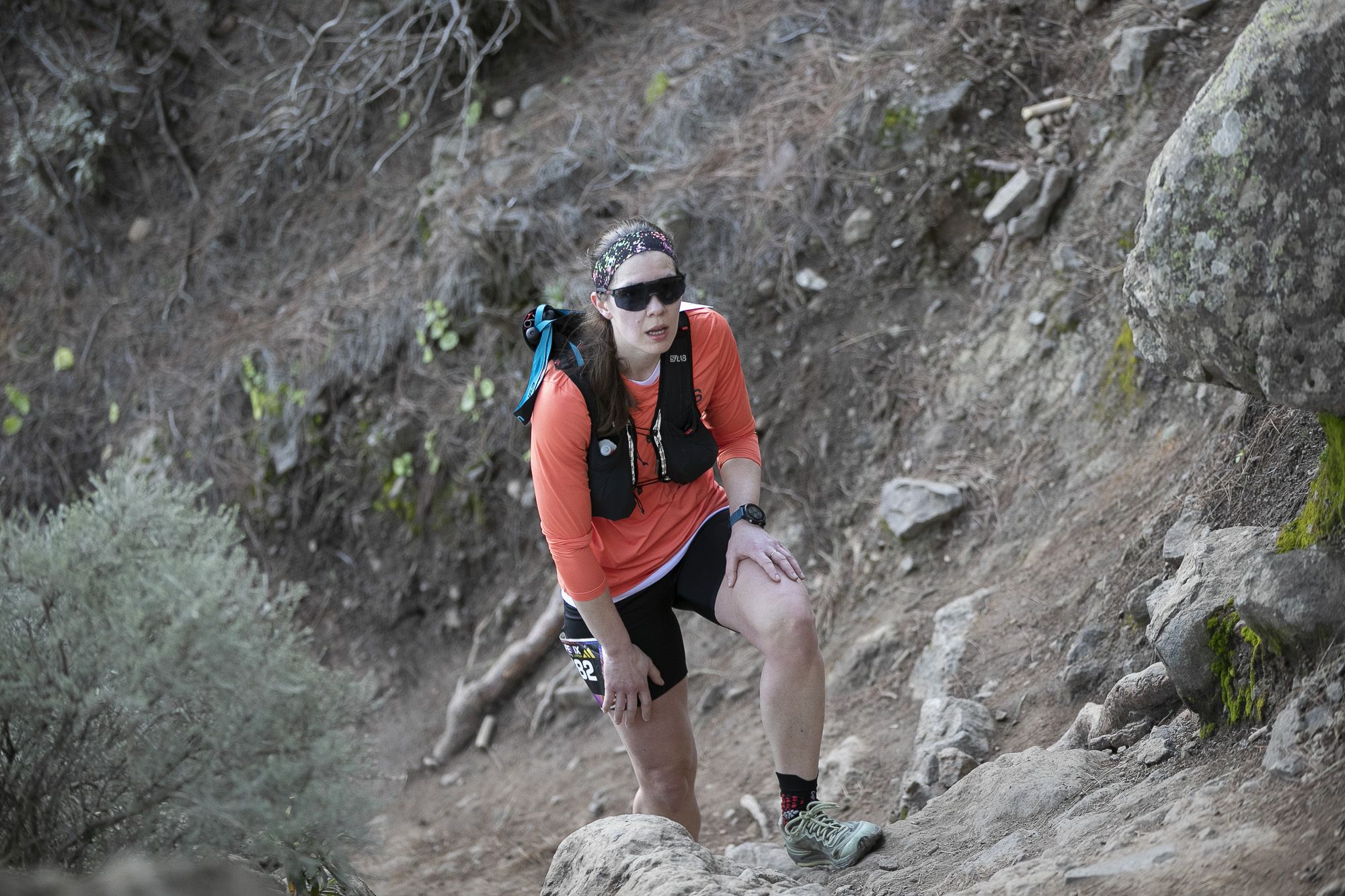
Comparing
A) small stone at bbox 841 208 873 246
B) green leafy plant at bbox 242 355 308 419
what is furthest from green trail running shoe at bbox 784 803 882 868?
green leafy plant at bbox 242 355 308 419

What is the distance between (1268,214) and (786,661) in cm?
163

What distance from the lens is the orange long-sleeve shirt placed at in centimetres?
296

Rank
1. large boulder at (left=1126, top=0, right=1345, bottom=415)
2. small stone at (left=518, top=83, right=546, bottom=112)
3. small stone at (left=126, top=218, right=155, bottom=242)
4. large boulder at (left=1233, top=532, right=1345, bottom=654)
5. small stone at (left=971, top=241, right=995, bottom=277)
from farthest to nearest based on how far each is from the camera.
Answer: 1. small stone at (left=126, top=218, right=155, bottom=242)
2. small stone at (left=518, top=83, right=546, bottom=112)
3. small stone at (left=971, top=241, right=995, bottom=277)
4. large boulder at (left=1233, top=532, right=1345, bottom=654)
5. large boulder at (left=1126, top=0, right=1345, bottom=415)

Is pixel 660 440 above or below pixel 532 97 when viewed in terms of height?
above

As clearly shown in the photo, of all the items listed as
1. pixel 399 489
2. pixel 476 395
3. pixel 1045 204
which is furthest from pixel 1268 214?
pixel 399 489

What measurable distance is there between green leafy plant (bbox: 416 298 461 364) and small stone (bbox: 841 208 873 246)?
2.92 m

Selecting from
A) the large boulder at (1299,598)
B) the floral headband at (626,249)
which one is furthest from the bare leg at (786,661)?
the large boulder at (1299,598)

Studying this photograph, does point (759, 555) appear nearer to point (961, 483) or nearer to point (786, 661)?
point (786, 661)

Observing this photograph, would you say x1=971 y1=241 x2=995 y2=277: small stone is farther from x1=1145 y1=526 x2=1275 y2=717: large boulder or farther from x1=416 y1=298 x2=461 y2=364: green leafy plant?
x1=416 y1=298 x2=461 y2=364: green leafy plant

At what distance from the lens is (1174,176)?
89.2 inches

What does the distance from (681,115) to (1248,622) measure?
18.3 feet

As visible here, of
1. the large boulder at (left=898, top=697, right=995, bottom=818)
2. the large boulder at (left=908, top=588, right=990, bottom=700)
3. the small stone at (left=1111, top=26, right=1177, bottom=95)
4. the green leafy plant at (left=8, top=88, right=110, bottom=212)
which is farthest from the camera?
the green leafy plant at (left=8, top=88, right=110, bottom=212)

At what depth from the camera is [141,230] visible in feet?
31.3

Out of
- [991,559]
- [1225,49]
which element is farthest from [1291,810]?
[1225,49]
